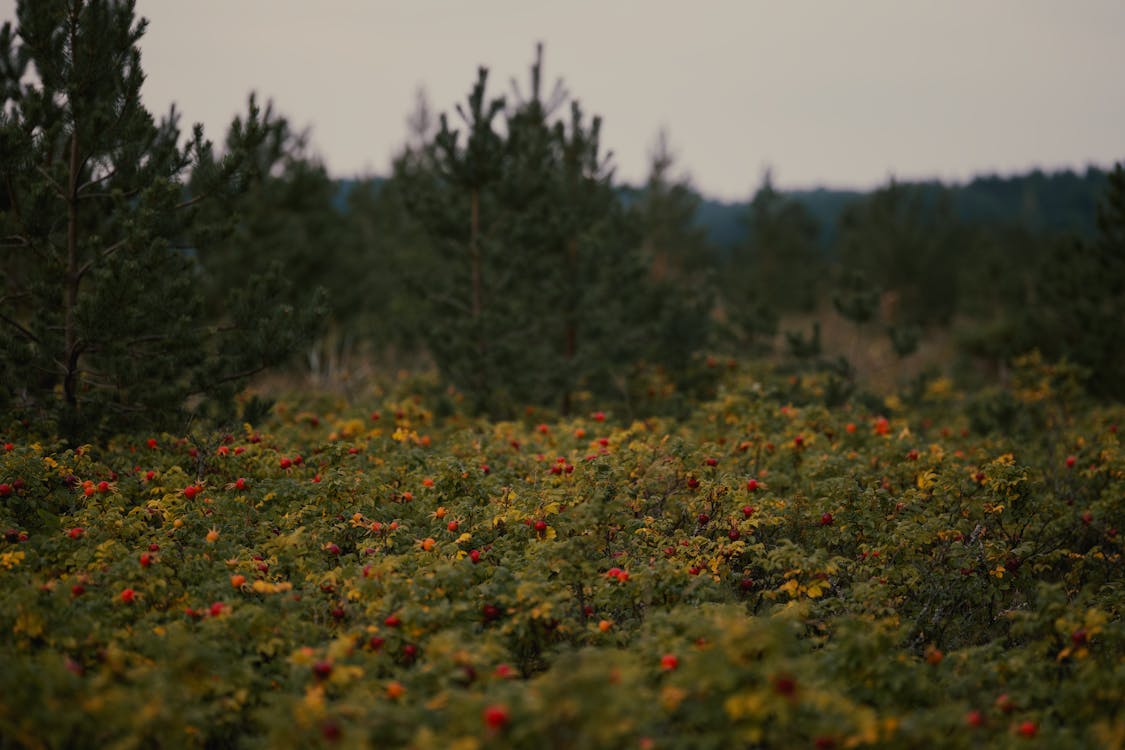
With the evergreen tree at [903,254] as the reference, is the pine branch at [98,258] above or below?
below

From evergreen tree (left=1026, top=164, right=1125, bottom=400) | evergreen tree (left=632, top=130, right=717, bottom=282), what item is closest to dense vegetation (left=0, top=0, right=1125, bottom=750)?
evergreen tree (left=1026, top=164, right=1125, bottom=400)

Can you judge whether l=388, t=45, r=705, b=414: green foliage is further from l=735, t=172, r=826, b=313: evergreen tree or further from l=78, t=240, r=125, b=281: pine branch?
l=735, t=172, r=826, b=313: evergreen tree

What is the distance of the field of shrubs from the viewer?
241 cm

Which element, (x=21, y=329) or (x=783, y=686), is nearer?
(x=783, y=686)

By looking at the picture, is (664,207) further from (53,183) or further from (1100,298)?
(53,183)

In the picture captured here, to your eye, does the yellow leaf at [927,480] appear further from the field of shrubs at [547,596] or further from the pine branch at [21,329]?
the pine branch at [21,329]

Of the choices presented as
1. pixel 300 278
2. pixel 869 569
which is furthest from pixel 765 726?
pixel 300 278

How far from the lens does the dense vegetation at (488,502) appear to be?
2.57m

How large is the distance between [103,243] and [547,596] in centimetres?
498

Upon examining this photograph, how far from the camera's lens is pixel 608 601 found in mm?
3611

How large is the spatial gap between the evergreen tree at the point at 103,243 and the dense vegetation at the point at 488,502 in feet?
0.10

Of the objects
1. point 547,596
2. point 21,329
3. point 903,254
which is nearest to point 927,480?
point 547,596

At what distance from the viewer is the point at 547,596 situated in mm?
3418

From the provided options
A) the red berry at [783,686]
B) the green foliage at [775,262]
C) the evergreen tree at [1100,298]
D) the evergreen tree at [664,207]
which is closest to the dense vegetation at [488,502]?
the red berry at [783,686]
